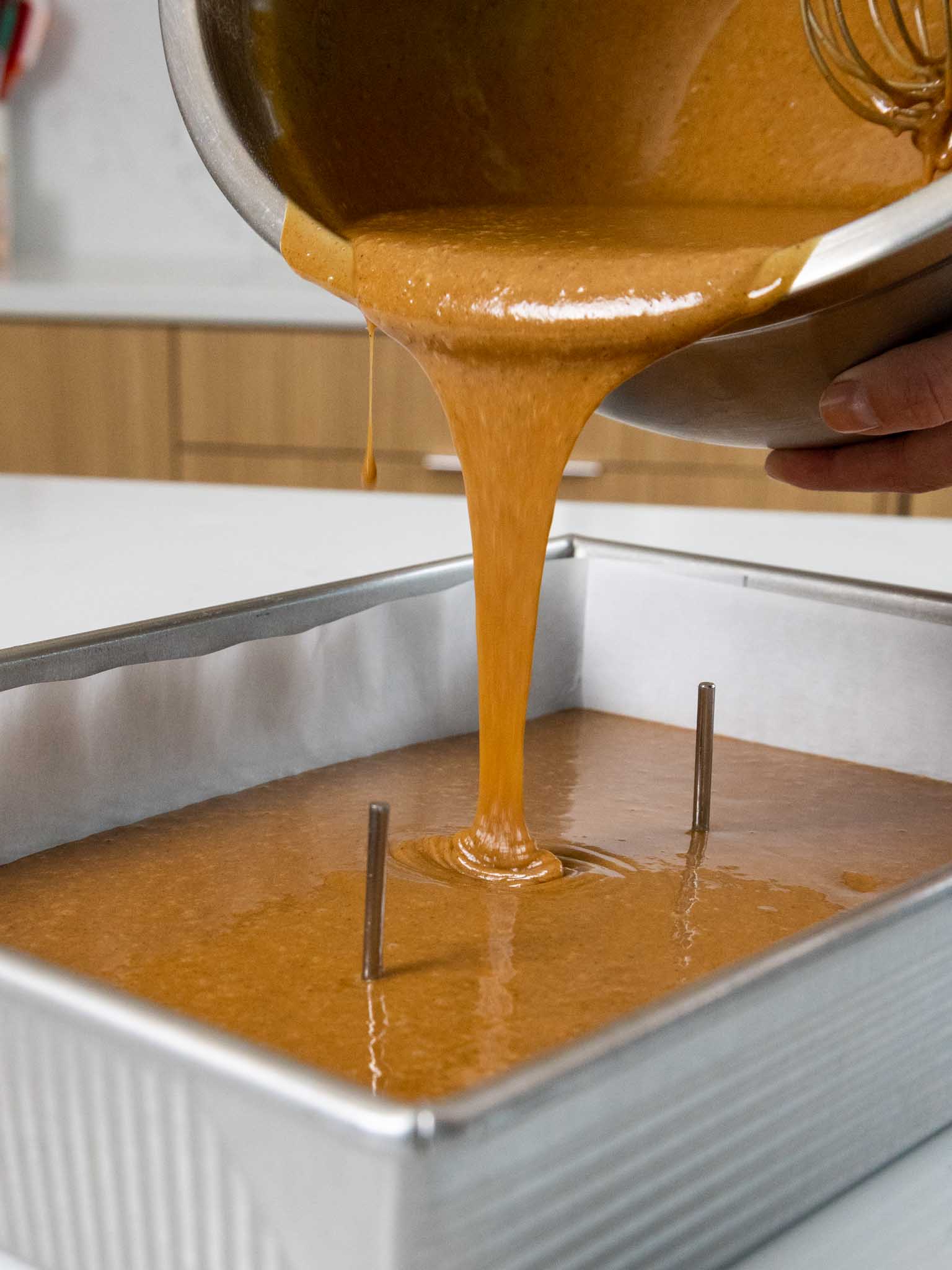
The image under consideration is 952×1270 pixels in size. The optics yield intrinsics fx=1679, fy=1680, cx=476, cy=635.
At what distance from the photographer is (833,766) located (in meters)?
1.05

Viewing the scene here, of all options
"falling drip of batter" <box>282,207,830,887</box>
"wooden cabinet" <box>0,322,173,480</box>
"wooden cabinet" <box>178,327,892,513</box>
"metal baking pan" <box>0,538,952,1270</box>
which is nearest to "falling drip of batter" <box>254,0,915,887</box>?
"falling drip of batter" <box>282,207,830,887</box>

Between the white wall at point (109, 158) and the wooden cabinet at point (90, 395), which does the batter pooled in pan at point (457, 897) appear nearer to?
the wooden cabinet at point (90, 395)

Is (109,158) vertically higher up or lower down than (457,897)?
higher up

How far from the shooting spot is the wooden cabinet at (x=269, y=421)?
2.17 m

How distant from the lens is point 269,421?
223 cm

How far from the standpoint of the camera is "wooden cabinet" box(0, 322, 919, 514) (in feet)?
7.11

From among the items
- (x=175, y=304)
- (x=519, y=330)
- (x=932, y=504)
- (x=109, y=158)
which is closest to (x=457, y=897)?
(x=519, y=330)

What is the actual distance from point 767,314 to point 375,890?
29 centimetres

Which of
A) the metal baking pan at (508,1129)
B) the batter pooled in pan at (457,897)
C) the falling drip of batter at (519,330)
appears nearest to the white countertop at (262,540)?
the batter pooled in pan at (457,897)

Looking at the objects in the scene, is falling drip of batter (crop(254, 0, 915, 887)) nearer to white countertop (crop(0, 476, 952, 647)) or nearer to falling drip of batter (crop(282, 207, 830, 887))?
falling drip of batter (crop(282, 207, 830, 887))

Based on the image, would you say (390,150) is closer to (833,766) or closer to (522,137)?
(522,137)

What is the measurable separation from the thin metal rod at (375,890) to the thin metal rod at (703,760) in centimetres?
27

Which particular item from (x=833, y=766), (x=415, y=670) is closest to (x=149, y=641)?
(x=415, y=670)

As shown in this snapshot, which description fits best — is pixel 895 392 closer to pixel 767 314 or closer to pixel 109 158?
pixel 767 314
